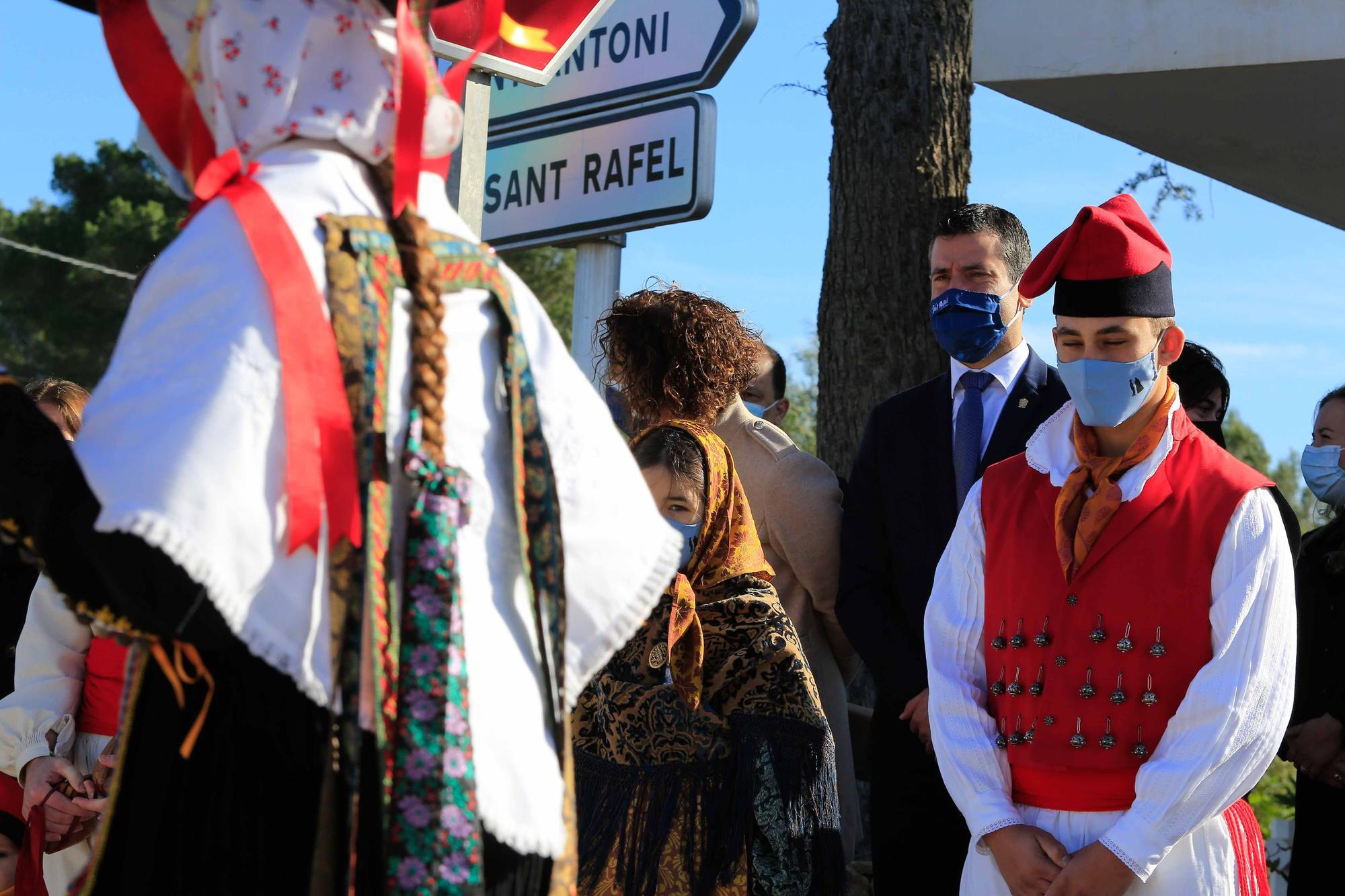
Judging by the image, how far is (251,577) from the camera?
1586 millimetres

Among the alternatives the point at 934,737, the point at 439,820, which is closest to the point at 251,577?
the point at 439,820

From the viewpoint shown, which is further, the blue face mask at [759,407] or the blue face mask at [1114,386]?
the blue face mask at [759,407]

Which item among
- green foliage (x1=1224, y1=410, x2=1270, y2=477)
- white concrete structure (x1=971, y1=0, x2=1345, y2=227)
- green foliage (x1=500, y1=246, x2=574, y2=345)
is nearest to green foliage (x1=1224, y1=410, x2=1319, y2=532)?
green foliage (x1=1224, y1=410, x2=1270, y2=477)

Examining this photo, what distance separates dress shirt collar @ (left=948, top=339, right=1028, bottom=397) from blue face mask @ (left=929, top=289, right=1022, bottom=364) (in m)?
0.04

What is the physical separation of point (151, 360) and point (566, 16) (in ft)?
5.77

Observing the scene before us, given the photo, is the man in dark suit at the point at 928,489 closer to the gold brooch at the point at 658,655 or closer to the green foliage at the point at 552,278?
the gold brooch at the point at 658,655

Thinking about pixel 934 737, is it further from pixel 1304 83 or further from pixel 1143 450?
pixel 1304 83

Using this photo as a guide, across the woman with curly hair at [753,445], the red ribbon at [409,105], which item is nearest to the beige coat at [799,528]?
the woman with curly hair at [753,445]

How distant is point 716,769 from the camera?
339 cm

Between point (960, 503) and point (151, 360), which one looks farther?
point (960, 503)

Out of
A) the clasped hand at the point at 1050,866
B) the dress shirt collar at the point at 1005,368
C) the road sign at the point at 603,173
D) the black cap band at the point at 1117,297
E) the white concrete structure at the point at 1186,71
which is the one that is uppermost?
the white concrete structure at the point at 1186,71

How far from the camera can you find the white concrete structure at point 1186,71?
6.62m

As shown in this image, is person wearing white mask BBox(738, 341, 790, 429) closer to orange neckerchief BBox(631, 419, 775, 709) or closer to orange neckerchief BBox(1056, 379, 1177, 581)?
orange neckerchief BBox(631, 419, 775, 709)

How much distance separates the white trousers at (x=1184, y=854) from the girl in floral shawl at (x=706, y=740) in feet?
2.31
